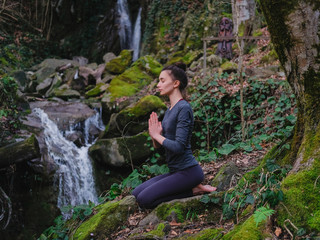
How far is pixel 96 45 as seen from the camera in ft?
67.5

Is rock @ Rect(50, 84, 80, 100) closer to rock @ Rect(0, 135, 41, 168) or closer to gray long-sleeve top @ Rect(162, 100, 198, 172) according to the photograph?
rock @ Rect(0, 135, 41, 168)

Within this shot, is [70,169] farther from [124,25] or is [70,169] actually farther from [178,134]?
[124,25]

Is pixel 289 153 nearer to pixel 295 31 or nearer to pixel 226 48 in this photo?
pixel 295 31

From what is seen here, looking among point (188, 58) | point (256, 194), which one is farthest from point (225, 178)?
point (188, 58)

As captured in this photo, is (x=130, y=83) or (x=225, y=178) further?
(x=130, y=83)

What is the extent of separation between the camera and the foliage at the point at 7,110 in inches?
240

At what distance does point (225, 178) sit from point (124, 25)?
1864cm

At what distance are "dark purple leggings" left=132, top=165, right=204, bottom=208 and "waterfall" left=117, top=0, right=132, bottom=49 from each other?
18.0 meters

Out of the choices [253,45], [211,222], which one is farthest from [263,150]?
[253,45]

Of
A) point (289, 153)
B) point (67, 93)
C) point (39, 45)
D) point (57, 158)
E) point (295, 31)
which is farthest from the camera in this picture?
point (39, 45)

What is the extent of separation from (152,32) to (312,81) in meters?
15.3

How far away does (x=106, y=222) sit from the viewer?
2932 millimetres

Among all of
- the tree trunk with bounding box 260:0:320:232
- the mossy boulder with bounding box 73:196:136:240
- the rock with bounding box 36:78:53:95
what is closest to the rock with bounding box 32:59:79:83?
the rock with bounding box 36:78:53:95

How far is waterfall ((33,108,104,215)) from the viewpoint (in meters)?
6.58
